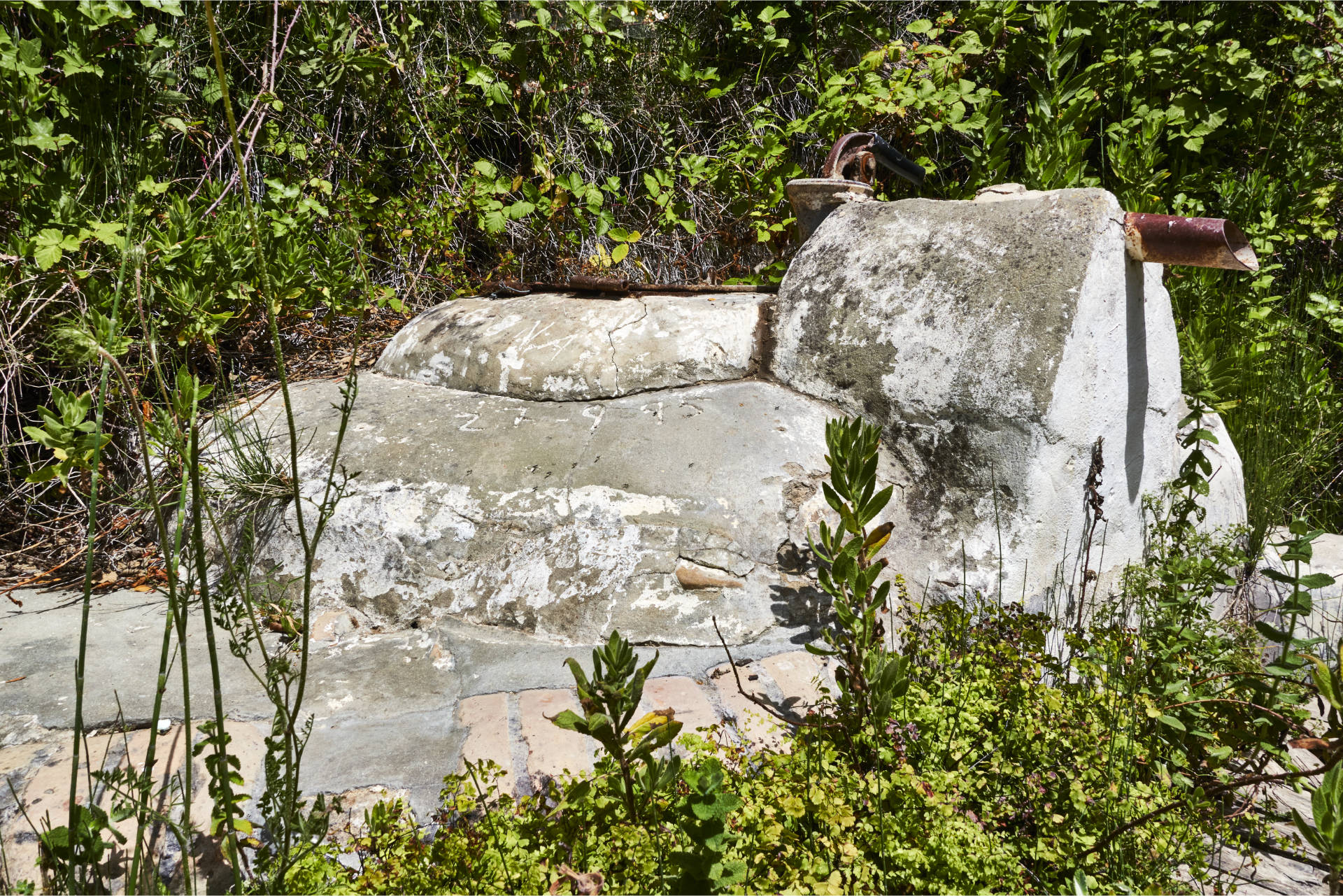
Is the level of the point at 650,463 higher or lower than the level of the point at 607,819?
higher

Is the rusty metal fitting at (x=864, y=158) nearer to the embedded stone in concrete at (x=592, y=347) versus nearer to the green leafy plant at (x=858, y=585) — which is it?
the embedded stone in concrete at (x=592, y=347)

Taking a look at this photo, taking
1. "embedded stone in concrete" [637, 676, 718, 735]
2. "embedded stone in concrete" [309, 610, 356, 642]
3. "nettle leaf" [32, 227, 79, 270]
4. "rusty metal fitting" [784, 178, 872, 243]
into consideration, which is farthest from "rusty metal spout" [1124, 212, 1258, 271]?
"nettle leaf" [32, 227, 79, 270]

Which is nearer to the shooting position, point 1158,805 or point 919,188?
point 1158,805

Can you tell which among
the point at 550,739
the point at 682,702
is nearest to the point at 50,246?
the point at 550,739

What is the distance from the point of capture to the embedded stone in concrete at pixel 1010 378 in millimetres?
2361

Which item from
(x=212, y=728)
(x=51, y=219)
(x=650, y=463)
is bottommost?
(x=212, y=728)

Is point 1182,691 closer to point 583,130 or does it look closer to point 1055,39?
point 1055,39

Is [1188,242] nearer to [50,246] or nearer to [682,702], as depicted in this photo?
[682,702]

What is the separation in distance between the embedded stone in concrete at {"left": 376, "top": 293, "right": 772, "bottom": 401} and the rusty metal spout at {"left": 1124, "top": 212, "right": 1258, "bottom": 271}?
47.0 inches

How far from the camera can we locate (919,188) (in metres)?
4.36

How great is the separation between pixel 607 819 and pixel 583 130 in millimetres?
4059

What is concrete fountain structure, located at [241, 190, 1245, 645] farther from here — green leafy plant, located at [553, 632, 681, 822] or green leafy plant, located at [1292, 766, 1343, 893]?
green leafy plant, located at [1292, 766, 1343, 893]

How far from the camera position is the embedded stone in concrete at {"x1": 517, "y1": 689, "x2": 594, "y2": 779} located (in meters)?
1.82

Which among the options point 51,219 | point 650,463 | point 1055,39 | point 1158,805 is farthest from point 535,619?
point 1055,39
